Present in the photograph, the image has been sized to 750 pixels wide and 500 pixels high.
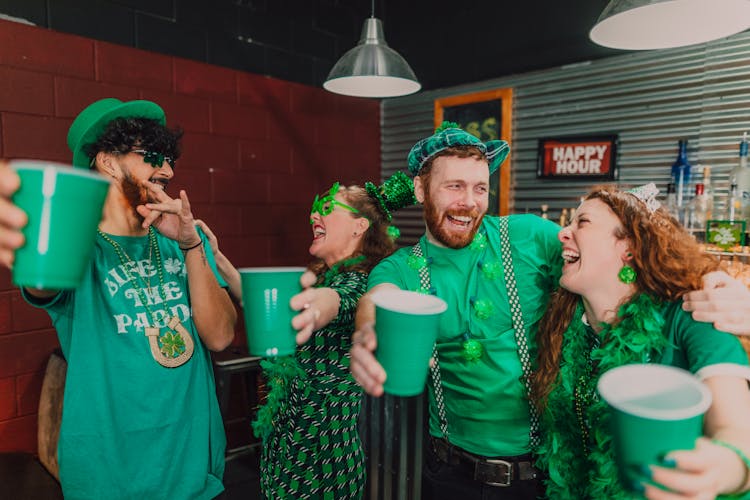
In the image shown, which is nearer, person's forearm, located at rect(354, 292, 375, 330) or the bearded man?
person's forearm, located at rect(354, 292, 375, 330)

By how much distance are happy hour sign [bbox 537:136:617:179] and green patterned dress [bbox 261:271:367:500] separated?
7.41ft

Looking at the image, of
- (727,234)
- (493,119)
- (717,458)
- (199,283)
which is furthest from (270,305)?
(493,119)

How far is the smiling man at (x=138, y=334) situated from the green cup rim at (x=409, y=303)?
60 centimetres

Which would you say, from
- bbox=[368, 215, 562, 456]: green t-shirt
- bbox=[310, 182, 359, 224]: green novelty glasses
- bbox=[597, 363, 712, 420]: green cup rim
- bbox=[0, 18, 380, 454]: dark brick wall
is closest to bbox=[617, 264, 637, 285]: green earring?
bbox=[368, 215, 562, 456]: green t-shirt

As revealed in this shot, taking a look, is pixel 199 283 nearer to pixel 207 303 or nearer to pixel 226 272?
pixel 207 303

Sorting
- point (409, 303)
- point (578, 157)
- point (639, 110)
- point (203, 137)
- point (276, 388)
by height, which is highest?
point (639, 110)

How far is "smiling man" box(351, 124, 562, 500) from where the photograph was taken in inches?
55.7

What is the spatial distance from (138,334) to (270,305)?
66 centimetres

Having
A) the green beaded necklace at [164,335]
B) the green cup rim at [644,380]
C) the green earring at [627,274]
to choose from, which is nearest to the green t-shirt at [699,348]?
the green earring at [627,274]

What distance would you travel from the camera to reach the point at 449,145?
5.21ft

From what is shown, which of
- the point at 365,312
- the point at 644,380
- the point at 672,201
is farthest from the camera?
the point at 672,201

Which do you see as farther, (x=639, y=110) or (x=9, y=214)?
(x=639, y=110)

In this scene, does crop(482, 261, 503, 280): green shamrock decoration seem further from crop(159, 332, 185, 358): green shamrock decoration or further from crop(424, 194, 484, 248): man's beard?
crop(159, 332, 185, 358): green shamrock decoration

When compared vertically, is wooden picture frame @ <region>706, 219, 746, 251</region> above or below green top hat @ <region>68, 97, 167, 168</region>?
below
